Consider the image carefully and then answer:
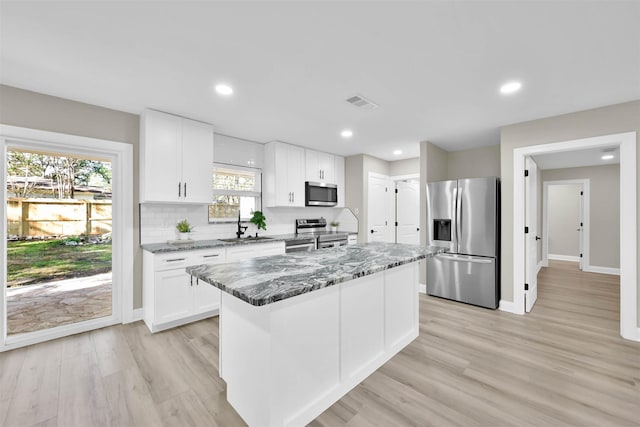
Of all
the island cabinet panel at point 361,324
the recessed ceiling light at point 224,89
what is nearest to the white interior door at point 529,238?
the island cabinet panel at point 361,324

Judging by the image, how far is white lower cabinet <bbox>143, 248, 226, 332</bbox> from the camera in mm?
2922

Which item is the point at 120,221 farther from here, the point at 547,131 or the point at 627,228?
the point at 627,228

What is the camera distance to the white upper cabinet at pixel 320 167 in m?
4.92

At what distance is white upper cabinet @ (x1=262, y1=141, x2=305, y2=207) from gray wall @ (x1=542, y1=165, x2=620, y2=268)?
636cm

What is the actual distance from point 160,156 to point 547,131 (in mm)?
4722

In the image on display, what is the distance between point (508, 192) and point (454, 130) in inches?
44.1

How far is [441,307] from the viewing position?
370 cm

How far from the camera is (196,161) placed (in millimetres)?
3438

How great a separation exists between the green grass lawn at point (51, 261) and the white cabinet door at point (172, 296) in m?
0.82

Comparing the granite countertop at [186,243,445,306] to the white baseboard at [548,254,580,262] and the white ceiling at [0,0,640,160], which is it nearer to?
the white ceiling at [0,0,640,160]

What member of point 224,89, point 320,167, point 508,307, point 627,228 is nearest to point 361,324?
point 224,89

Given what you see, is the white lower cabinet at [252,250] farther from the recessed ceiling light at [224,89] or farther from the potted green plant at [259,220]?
the recessed ceiling light at [224,89]

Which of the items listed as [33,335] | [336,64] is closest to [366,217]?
[336,64]

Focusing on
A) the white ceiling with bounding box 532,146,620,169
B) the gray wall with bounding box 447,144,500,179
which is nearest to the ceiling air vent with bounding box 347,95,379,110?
the gray wall with bounding box 447,144,500,179
